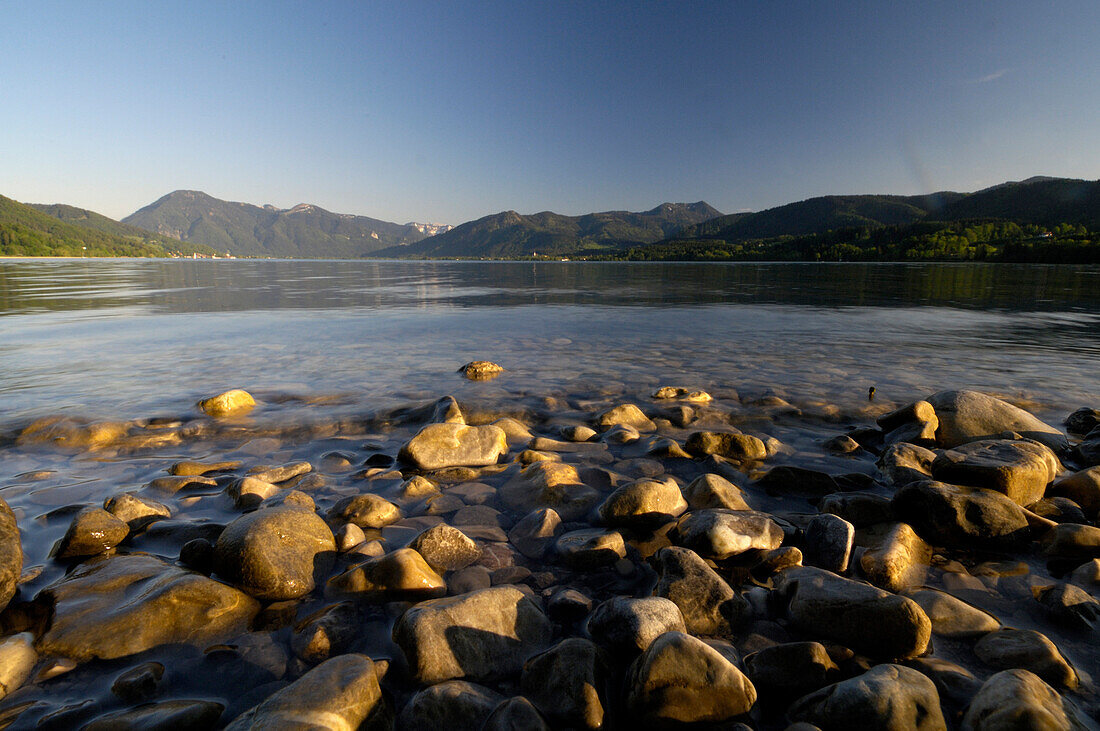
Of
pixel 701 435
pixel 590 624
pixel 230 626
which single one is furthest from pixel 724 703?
pixel 701 435

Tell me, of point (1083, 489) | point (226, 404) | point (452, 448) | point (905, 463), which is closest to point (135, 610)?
point (452, 448)

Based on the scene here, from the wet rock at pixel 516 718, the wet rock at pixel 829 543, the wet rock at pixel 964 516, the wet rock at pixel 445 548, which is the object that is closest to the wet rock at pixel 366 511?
the wet rock at pixel 445 548

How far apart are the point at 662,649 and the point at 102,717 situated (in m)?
3.45

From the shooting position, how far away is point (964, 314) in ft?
87.1

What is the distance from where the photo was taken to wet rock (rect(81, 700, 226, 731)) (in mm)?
2904

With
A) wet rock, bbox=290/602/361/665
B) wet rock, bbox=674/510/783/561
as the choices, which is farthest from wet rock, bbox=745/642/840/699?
wet rock, bbox=290/602/361/665

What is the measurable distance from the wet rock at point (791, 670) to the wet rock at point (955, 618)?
113cm

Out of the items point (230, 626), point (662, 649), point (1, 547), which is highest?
point (1, 547)

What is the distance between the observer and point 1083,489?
5.75m

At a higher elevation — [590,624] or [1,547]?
[1,547]

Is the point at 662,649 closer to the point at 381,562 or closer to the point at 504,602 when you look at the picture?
the point at 504,602

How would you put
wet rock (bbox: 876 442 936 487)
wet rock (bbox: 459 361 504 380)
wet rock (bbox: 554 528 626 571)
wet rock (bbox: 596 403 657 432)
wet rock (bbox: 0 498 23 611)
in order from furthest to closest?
wet rock (bbox: 459 361 504 380)
wet rock (bbox: 596 403 657 432)
wet rock (bbox: 876 442 936 487)
wet rock (bbox: 554 528 626 571)
wet rock (bbox: 0 498 23 611)

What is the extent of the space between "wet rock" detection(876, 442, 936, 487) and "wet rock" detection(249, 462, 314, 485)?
25.7 feet

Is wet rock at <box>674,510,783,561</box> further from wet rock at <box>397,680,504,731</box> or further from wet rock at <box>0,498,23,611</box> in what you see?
wet rock at <box>0,498,23,611</box>
